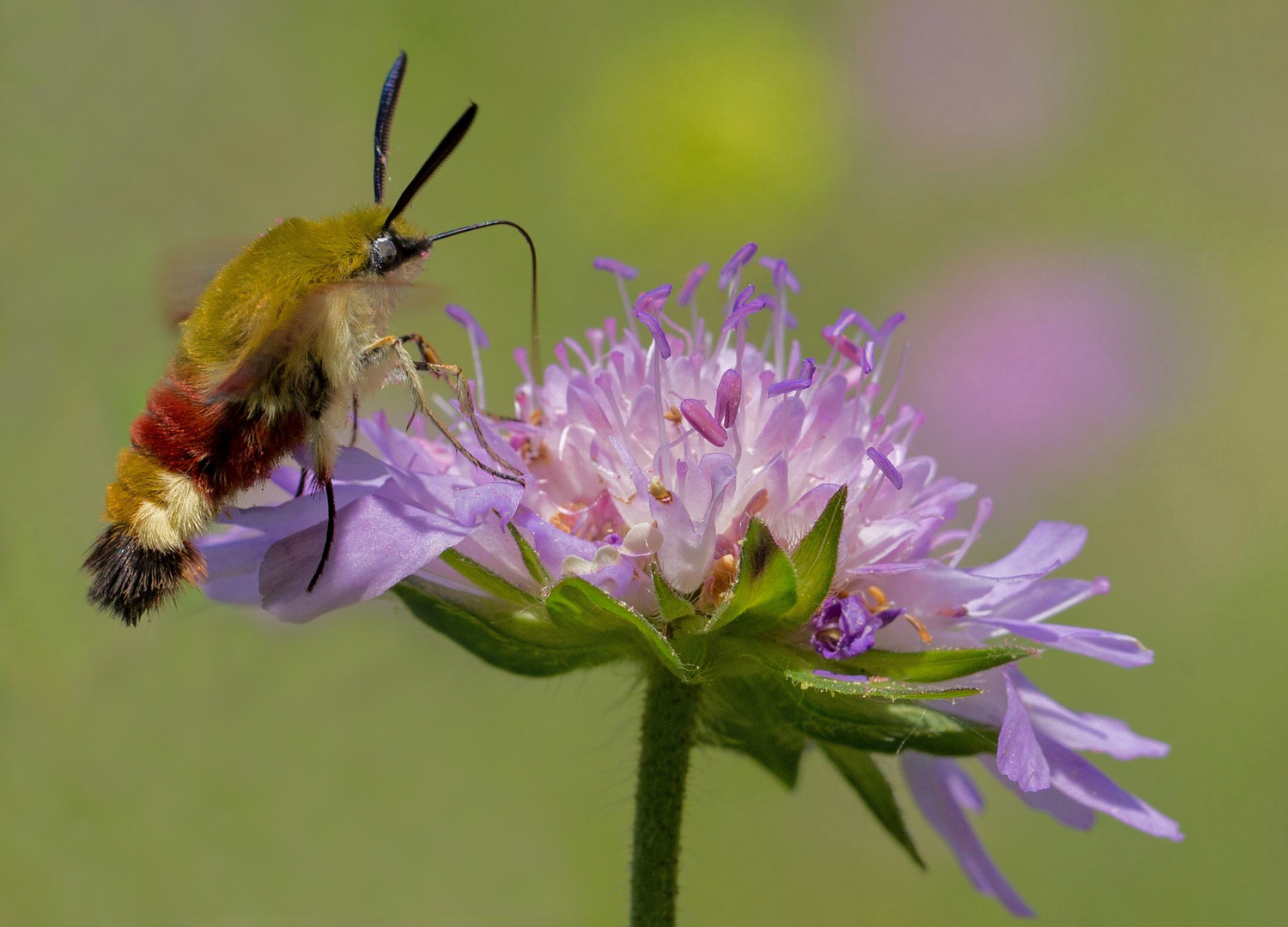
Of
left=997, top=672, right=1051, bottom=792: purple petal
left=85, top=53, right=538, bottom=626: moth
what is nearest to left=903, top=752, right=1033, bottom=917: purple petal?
left=997, top=672, right=1051, bottom=792: purple petal

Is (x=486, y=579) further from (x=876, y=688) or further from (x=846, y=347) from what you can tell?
(x=846, y=347)

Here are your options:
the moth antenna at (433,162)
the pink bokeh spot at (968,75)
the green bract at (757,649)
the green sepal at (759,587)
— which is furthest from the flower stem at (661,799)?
the pink bokeh spot at (968,75)

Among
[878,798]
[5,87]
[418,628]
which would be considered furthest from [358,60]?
[878,798]

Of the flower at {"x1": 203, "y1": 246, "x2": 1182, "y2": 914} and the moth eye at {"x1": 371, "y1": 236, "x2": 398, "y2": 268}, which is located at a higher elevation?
the moth eye at {"x1": 371, "y1": 236, "x2": 398, "y2": 268}

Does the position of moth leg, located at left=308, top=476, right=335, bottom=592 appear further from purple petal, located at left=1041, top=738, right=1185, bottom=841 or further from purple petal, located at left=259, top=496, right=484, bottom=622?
purple petal, located at left=1041, top=738, right=1185, bottom=841

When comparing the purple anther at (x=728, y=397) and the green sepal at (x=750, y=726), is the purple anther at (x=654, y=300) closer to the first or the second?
the purple anther at (x=728, y=397)

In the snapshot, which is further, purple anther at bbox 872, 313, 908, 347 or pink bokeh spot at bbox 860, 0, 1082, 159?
pink bokeh spot at bbox 860, 0, 1082, 159

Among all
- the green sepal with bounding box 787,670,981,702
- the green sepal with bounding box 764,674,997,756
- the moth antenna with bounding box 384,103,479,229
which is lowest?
the green sepal with bounding box 764,674,997,756
